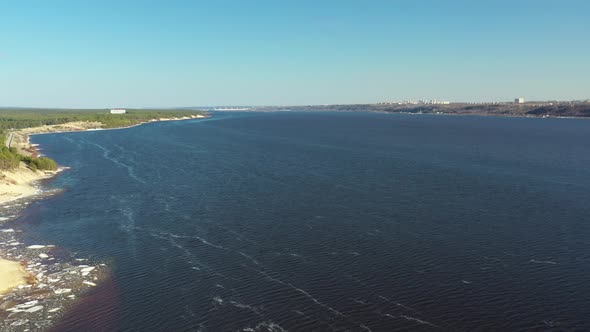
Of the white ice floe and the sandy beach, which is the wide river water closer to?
the white ice floe

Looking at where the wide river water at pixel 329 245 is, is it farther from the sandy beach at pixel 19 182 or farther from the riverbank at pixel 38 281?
the sandy beach at pixel 19 182

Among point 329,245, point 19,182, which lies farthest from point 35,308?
point 19,182

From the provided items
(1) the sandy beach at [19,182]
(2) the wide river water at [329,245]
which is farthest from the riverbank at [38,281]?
(1) the sandy beach at [19,182]

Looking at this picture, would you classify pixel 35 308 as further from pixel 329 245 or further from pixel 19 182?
pixel 19 182

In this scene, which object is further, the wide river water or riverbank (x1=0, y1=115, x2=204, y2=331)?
the wide river water

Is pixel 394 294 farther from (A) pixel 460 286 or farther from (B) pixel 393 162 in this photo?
(B) pixel 393 162

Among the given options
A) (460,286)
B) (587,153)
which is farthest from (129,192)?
(587,153)

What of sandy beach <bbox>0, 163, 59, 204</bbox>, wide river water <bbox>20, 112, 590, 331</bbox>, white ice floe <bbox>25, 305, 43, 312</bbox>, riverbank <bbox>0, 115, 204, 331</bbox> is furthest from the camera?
sandy beach <bbox>0, 163, 59, 204</bbox>

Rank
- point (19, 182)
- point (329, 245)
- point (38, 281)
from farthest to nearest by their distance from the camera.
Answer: point (19, 182) → point (329, 245) → point (38, 281)

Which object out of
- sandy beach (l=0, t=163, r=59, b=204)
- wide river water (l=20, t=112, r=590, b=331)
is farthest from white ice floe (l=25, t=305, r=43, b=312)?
sandy beach (l=0, t=163, r=59, b=204)
